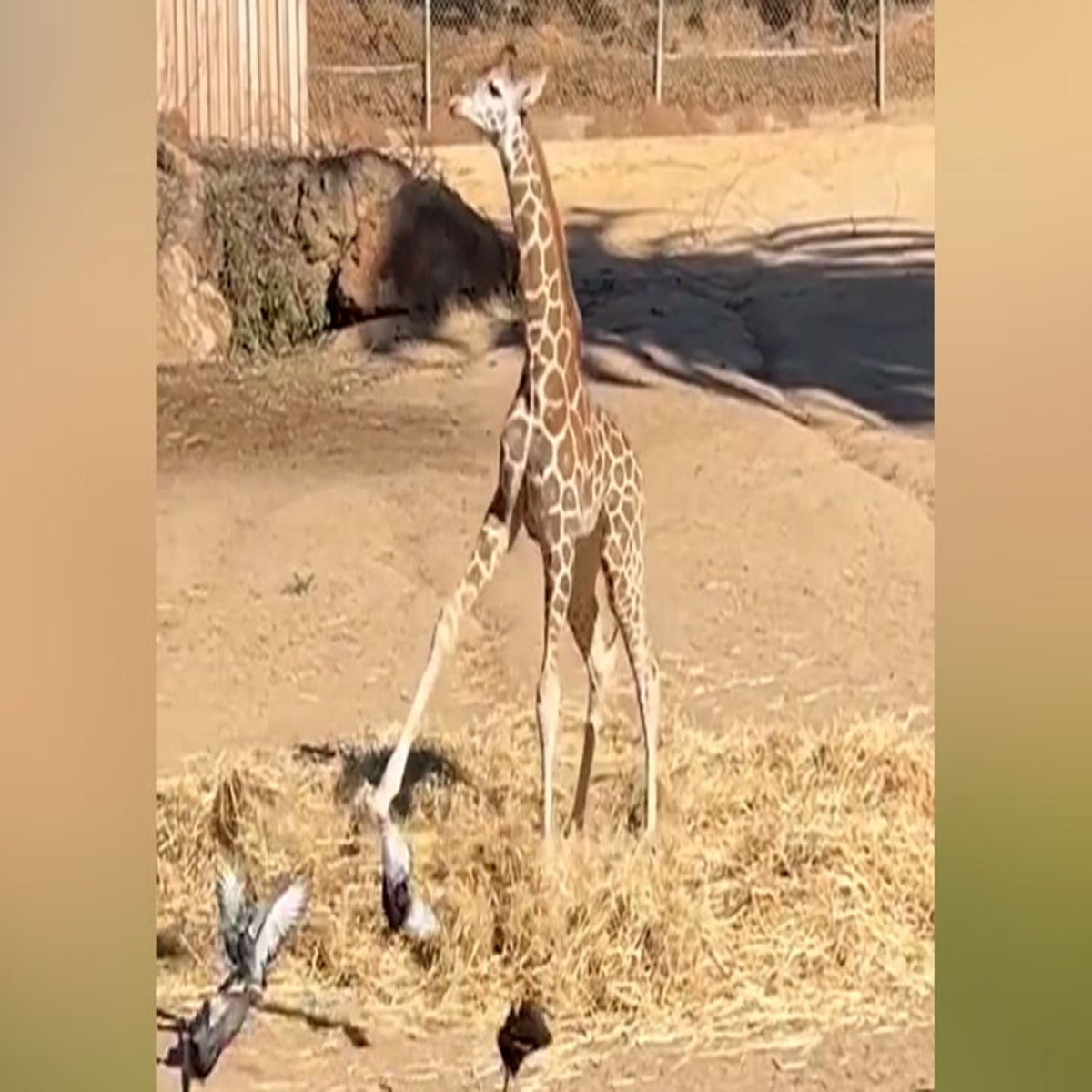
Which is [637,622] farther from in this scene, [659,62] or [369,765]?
[659,62]

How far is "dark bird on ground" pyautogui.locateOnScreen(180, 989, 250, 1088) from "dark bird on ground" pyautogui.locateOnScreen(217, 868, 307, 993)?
2 centimetres

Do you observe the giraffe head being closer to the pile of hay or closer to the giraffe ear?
the giraffe ear

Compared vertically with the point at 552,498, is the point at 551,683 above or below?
below

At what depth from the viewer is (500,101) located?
1.79m

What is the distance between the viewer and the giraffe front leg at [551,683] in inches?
70.3

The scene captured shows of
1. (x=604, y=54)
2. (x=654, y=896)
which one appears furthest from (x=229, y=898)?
(x=604, y=54)

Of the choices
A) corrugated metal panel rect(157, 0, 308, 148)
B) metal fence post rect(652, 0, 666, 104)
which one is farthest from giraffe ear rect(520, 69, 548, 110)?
corrugated metal panel rect(157, 0, 308, 148)

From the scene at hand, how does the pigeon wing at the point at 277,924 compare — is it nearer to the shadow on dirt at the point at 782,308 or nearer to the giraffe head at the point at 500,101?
the shadow on dirt at the point at 782,308

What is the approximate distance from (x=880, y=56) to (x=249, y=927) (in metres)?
1.09

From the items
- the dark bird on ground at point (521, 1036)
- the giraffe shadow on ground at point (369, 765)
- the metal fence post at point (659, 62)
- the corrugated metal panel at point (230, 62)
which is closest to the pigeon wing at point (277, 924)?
the giraffe shadow on ground at point (369, 765)

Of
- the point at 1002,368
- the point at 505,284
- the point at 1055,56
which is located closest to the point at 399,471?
the point at 505,284

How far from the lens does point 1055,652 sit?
5.74 ft

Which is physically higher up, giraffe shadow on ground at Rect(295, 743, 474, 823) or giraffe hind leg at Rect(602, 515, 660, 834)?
giraffe hind leg at Rect(602, 515, 660, 834)

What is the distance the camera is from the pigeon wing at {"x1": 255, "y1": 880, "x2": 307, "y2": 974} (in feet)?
5.81
